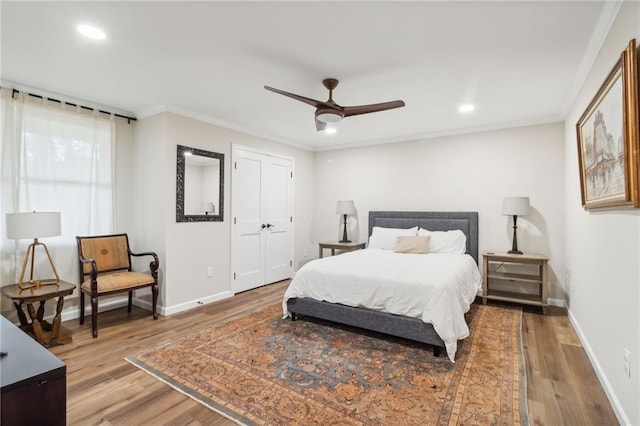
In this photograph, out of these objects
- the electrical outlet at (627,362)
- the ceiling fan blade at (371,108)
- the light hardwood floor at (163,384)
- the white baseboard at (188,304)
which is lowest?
the light hardwood floor at (163,384)

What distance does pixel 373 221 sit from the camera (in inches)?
212

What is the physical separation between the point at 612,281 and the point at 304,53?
106 inches

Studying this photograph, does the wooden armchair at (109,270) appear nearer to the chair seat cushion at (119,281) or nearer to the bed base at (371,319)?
the chair seat cushion at (119,281)

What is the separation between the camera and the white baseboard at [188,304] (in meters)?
3.75

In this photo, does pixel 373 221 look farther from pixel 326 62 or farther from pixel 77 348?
pixel 77 348

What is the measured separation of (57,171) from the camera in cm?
342

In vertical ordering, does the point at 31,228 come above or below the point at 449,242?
above

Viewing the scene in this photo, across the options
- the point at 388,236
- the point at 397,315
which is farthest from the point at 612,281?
the point at 388,236

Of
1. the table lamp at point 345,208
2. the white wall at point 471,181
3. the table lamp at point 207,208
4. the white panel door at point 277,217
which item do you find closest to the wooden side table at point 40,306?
the table lamp at point 207,208

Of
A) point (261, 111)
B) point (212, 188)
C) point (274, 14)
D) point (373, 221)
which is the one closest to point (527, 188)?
point (373, 221)

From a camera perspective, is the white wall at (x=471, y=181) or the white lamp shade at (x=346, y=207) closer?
the white wall at (x=471, y=181)

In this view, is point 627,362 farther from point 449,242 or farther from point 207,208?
point 207,208

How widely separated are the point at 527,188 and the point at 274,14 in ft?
13.0

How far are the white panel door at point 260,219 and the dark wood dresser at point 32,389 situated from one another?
10.6ft
